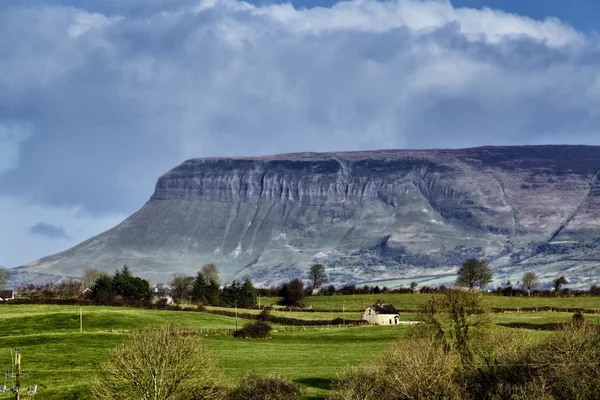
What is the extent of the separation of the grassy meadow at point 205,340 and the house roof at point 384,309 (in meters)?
2.25

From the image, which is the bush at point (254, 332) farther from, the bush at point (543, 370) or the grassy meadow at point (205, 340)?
the bush at point (543, 370)

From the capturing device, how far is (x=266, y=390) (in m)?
72.6

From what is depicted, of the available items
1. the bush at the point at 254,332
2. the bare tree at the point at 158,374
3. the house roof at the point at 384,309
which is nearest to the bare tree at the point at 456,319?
the bare tree at the point at 158,374

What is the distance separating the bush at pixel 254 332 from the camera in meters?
124

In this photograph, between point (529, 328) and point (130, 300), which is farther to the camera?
point (130, 300)

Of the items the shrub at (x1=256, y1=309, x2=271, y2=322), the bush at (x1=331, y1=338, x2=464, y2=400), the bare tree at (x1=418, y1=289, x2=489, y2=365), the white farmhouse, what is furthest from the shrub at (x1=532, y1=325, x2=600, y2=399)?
the white farmhouse

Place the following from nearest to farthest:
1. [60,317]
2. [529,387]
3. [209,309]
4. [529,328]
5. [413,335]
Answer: [529,387], [413,335], [529,328], [60,317], [209,309]

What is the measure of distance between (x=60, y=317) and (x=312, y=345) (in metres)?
36.5

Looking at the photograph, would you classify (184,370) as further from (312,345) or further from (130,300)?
(130,300)

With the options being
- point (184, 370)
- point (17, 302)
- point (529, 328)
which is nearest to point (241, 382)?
point (184, 370)

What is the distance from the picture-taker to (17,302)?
154 m

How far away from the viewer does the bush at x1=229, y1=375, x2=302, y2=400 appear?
72.0m

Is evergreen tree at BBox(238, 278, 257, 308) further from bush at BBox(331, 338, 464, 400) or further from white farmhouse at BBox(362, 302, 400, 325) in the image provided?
bush at BBox(331, 338, 464, 400)

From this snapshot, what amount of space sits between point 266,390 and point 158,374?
753 cm
